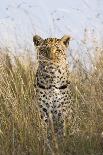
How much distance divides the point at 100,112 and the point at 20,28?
212 inches

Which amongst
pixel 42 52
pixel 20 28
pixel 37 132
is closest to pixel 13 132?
pixel 37 132

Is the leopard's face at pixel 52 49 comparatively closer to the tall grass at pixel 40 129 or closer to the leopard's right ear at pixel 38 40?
the leopard's right ear at pixel 38 40

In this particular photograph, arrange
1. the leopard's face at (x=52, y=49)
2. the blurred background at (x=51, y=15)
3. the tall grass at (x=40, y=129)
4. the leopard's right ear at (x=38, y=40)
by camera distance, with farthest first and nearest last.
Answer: the blurred background at (x=51, y=15) → the leopard's right ear at (x=38, y=40) → the leopard's face at (x=52, y=49) → the tall grass at (x=40, y=129)

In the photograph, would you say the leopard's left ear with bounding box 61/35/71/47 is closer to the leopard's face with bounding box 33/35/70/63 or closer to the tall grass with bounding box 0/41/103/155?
the leopard's face with bounding box 33/35/70/63

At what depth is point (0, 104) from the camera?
18.5 feet

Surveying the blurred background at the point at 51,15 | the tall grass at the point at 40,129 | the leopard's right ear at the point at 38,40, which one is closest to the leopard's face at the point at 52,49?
the leopard's right ear at the point at 38,40

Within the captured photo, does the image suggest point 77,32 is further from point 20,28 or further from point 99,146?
point 99,146

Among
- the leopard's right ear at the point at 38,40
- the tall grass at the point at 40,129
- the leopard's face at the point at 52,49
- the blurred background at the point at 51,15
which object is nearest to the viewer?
the tall grass at the point at 40,129

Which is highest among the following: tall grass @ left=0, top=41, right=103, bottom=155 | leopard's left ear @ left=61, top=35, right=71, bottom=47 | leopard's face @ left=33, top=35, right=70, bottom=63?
leopard's left ear @ left=61, top=35, right=71, bottom=47

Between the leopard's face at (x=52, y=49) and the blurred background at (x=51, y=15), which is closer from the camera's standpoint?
the leopard's face at (x=52, y=49)

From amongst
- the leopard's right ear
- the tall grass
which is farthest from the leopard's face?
the tall grass

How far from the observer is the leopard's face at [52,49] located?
5143mm

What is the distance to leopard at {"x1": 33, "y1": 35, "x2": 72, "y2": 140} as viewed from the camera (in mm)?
5176

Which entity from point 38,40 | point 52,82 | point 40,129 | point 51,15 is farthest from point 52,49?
point 51,15
